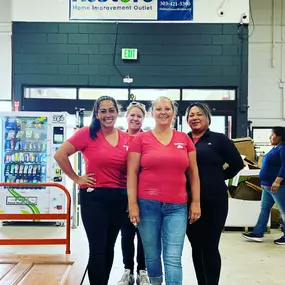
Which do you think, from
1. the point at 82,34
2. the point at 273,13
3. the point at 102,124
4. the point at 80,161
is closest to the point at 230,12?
the point at 273,13

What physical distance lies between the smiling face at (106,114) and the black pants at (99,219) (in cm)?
45

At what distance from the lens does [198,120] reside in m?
2.47

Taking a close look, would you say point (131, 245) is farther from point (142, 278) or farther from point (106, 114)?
point (106, 114)

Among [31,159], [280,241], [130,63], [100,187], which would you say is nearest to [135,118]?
[100,187]

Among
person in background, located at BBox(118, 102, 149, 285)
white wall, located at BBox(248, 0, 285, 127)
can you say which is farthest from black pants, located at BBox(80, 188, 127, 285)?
white wall, located at BBox(248, 0, 285, 127)

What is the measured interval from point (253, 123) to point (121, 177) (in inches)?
257

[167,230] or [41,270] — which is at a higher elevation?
[167,230]

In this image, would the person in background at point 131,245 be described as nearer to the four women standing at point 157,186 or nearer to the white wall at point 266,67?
the four women standing at point 157,186

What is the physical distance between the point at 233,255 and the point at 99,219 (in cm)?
236

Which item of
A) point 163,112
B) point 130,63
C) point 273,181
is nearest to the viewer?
point 163,112

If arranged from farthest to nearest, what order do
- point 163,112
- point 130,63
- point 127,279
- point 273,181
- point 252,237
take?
1. point 130,63
2. point 252,237
3. point 273,181
4. point 127,279
5. point 163,112

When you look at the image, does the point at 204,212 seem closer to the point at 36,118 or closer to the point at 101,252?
the point at 101,252

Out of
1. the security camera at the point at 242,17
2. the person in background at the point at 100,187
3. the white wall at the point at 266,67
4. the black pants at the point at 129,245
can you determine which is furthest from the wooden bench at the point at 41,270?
the white wall at the point at 266,67

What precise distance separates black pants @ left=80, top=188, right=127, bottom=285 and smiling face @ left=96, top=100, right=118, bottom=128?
45 centimetres
